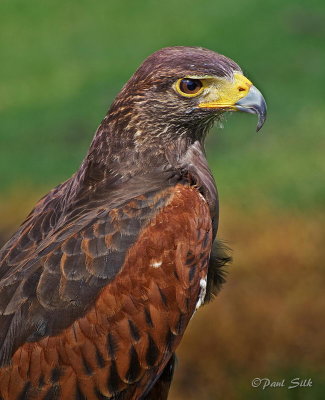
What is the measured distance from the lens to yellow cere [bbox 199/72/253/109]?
4.76 m

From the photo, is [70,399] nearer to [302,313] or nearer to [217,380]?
[217,380]

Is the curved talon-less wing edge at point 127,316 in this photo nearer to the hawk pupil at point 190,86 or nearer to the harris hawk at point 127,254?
the harris hawk at point 127,254

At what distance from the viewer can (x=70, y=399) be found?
457 cm

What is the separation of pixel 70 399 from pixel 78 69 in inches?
324

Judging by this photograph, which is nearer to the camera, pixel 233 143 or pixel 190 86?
pixel 190 86

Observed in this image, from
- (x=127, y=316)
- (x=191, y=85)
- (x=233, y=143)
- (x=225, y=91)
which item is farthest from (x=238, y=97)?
(x=233, y=143)

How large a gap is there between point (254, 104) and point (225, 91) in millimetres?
139

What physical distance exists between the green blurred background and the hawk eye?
173 cm

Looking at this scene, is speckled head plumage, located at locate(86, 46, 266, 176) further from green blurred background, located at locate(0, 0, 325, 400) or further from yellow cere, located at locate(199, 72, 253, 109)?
green blurred background, located at locate(0, 0, 325, 400)

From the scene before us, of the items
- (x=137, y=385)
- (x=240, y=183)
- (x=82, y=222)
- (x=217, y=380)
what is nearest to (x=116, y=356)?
(x=137, y=385)

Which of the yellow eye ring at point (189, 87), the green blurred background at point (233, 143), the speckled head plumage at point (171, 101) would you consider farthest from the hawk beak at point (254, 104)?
the green blurred background at point (233, 143)

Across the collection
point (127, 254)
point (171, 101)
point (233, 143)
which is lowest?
point (233, 143)

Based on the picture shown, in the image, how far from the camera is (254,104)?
15.6 feet

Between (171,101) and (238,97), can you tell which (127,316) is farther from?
(238,97)
